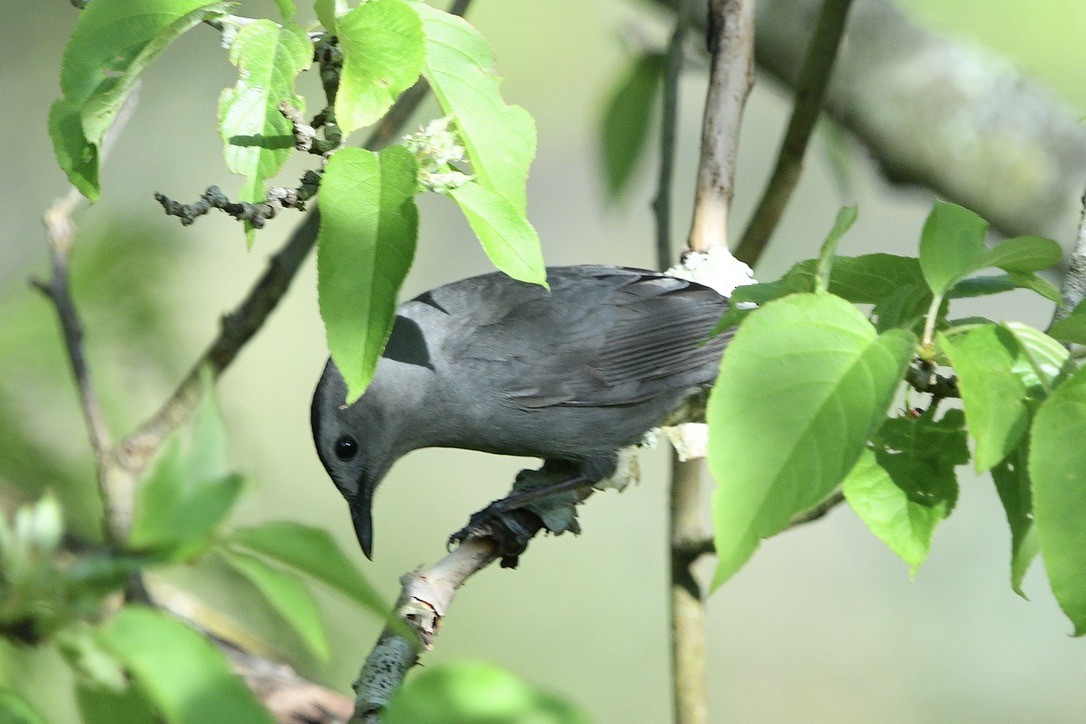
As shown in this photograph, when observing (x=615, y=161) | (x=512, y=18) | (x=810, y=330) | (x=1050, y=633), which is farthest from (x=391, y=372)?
(x=1050, y=633)

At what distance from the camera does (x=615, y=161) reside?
2.99 metres

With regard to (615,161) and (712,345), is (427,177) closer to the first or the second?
(712,345)

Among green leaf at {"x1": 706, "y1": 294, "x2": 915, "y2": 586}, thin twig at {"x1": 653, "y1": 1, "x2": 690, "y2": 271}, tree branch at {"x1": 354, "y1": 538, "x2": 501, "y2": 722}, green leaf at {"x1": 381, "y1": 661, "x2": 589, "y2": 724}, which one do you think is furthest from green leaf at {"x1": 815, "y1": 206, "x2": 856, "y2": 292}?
thin twig at {"x1": 653, "y1": 1, "x2": 690, "y2": 271}

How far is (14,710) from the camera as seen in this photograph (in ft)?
2.63

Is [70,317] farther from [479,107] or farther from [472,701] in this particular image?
[472,701]

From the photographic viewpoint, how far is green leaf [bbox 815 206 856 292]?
1.12 m

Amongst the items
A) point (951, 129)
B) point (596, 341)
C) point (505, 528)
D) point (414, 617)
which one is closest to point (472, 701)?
point (414, 617)

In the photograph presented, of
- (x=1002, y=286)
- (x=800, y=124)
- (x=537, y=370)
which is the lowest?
(x=537, y=370)

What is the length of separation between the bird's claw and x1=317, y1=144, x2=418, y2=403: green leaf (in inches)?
46.1

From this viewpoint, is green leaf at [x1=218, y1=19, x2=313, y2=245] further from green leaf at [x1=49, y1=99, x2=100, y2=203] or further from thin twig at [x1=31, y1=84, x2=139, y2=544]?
thin twig at [x1=31, y1=84, x2=139, y2=544]

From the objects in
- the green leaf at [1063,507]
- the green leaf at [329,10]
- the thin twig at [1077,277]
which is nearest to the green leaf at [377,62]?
the green leaf at [329,10]

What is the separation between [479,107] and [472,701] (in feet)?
2.67

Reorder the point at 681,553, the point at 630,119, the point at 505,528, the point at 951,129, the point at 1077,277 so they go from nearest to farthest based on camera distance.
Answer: the point at 1077,277 < the point at 505,528 < the point at 681,553 < the point at 630,119 < the point at 951,129

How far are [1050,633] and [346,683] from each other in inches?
123
